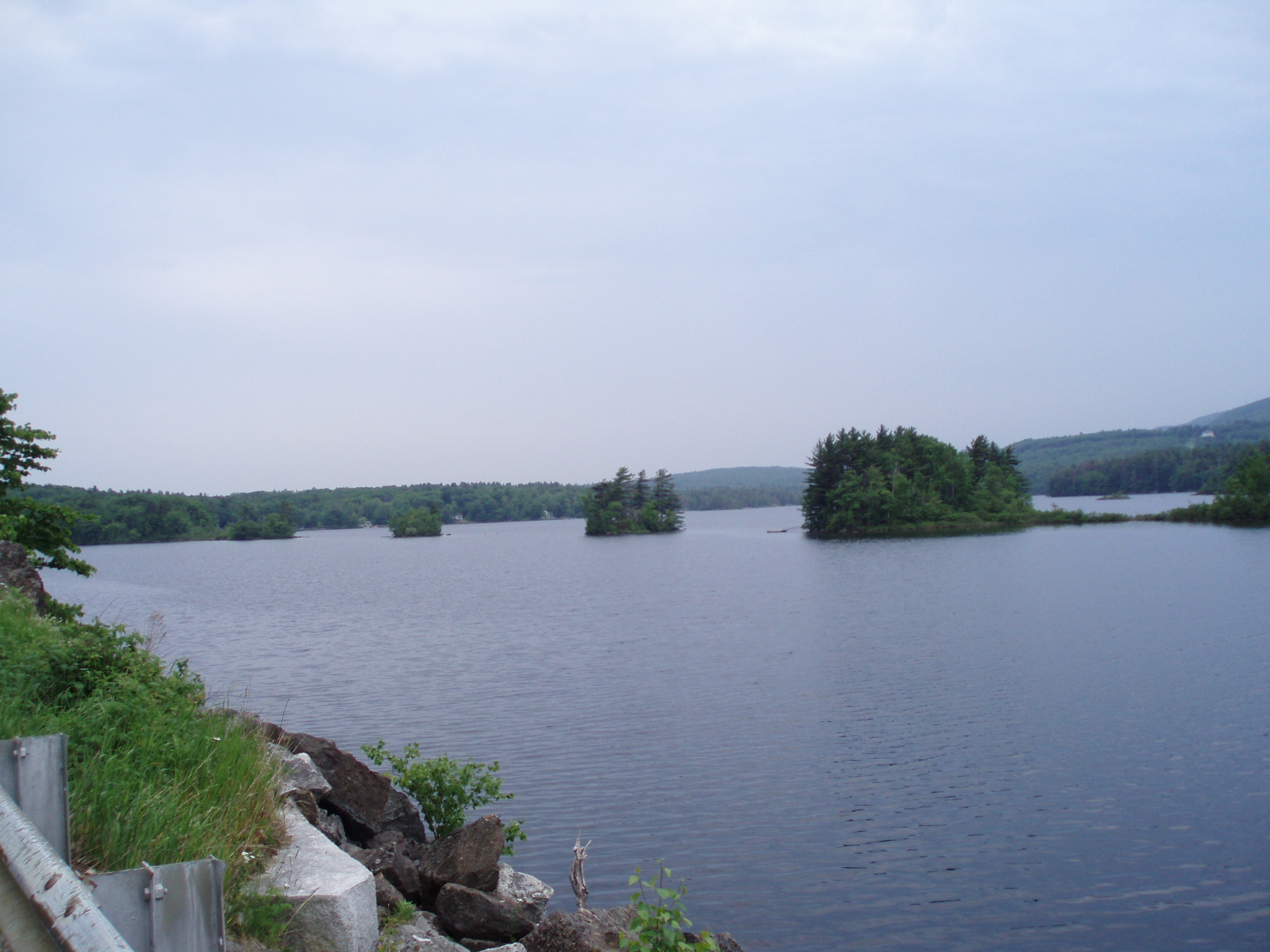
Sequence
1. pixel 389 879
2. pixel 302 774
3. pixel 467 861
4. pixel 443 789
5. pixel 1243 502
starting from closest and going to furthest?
pixel 389 879
pixel 467 861
pixel 302 774
pixel 443 789
pixel 1243 502

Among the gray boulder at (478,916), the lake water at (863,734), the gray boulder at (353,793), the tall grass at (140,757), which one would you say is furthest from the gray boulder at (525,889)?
the tall grass at (140,757)

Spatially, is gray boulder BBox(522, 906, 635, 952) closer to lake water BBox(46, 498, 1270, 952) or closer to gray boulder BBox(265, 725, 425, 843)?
lake water BBox(46, 498, 1270, 952)

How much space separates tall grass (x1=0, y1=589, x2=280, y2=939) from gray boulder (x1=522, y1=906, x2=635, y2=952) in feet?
8.60

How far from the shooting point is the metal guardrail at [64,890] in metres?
2.83

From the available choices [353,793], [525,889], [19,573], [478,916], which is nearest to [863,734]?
[525,889]

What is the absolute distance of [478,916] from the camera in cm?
971

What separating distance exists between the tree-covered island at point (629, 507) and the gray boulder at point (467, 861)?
142 m

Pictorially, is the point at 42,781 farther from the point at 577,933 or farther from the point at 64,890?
the point at 577,933

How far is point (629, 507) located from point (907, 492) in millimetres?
53515

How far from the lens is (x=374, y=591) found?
2502 inches

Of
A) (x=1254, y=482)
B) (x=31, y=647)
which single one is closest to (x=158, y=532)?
(x=1254, y=482)

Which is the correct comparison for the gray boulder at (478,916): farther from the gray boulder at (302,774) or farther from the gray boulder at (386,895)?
the gray boulder at (302,774)

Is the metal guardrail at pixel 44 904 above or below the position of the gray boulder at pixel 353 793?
above

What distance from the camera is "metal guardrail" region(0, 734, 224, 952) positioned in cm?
283
